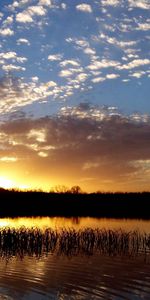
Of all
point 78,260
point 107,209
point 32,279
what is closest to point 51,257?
point 78,260

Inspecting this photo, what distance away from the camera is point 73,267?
58.1 ft

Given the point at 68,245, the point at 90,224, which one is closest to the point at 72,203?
the point at 90,224

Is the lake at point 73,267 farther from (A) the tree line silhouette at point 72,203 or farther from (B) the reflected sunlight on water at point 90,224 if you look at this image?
(A) the tree line silhouette at point 72,203

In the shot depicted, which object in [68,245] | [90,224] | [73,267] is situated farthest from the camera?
[90,224]

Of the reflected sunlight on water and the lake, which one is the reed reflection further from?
the reflected sunlight on water

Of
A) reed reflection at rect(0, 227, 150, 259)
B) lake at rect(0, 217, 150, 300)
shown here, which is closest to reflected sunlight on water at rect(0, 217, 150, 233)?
reed reflection at rect(0, 227, 150, 259)

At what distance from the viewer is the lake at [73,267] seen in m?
13.1

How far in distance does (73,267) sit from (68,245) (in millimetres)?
5625

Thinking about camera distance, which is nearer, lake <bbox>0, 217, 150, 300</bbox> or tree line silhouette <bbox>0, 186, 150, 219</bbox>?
lake <bbox>0, 217, 150, 300</bbox>

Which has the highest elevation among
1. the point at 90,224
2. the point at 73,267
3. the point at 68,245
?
the point at 90,224

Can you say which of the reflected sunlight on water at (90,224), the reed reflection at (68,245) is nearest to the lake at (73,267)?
the reed reflection at (68,245)

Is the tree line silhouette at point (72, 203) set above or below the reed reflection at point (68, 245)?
above

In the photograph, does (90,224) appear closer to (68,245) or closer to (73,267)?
(68,245)

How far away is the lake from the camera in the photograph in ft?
43.0
